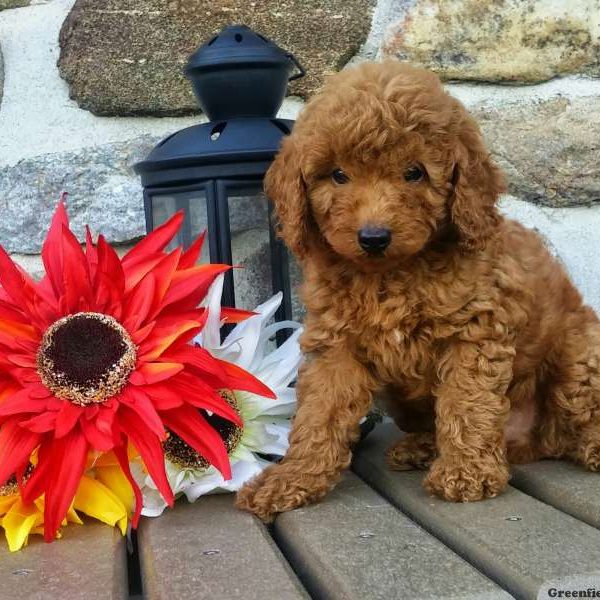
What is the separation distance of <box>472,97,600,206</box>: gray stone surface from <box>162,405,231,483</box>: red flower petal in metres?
1.29

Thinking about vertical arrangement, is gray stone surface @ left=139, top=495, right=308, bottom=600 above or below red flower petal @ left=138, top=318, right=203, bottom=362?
below

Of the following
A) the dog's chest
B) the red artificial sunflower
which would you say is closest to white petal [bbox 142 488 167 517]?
the red artificial sunflower

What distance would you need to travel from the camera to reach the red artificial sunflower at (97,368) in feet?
5.97

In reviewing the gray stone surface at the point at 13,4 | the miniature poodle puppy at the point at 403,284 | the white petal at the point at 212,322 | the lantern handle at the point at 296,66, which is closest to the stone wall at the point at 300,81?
the gray stone surface at the point at 13,4

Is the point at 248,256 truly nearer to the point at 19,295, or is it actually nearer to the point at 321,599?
the point at 19,295

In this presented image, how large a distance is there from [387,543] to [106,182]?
1.50 meters

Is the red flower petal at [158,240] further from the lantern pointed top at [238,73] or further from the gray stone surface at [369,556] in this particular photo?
the gray stone surface at [369,556]

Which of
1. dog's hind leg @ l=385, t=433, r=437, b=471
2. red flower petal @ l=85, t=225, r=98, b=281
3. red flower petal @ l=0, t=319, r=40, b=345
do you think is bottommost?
dog's hind leg @ l=385, t=433, r=437, b=471

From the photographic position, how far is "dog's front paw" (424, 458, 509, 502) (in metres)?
1.98

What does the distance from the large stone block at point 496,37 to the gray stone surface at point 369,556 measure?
1365mm

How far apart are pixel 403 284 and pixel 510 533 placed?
62 centimetres

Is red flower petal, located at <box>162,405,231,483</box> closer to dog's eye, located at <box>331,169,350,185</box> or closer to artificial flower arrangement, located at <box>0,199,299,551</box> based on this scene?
artificial flower arrangement, located at <box>0,199,299,551</box>

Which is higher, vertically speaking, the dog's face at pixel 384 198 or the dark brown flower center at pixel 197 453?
the dog's face at pixel 384 198

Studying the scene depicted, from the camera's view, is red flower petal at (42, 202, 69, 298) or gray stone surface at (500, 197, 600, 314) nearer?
red flower petal at (42, 202, 69, 298)
